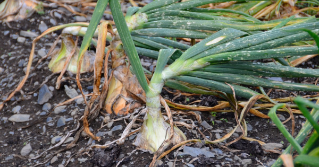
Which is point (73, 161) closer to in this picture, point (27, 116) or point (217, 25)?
point (27, 116)

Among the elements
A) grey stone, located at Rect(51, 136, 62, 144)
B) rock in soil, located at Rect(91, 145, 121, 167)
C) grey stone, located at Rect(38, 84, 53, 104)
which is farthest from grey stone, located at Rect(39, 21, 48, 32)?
rock in soil, located at Rect(91, 145, 121, 167)

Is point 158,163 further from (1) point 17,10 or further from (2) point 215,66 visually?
(1) point 17,10

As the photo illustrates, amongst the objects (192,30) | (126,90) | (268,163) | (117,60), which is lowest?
(268,163)

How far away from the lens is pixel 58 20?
2.34 metres

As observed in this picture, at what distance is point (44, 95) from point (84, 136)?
1.47ft

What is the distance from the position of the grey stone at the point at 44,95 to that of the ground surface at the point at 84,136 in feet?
0.06

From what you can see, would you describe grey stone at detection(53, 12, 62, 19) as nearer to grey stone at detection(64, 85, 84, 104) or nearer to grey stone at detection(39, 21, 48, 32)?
grey stone at detection(39, 21, 48, 32)

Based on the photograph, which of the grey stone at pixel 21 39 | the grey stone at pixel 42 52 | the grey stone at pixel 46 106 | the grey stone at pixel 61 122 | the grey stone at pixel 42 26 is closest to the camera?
the grey stone at pixel 61 122

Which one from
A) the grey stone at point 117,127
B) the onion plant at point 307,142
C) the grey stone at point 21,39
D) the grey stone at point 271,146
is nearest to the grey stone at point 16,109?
the grey stone at point 117,127

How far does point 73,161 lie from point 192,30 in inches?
30.9

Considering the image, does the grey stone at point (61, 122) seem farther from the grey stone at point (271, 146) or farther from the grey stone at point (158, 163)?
the grey stone at point (271, 146)

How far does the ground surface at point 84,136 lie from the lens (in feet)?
3.87

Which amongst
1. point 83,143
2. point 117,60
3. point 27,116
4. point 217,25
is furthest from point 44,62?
point 217,25

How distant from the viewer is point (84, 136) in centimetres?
135
